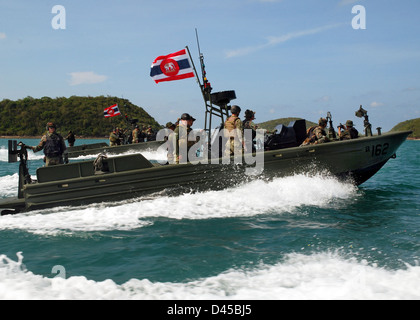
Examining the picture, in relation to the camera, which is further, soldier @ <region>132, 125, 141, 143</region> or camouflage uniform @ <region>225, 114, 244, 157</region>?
soldier @ <region>132, 125, 141, 143</region>

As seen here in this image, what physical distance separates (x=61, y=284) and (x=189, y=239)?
216 centimetres

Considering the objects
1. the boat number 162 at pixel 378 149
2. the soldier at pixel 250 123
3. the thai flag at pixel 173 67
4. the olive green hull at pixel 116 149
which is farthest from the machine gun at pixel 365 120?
the olive green hull at pixel 116 149

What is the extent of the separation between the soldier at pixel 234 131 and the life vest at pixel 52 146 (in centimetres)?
381

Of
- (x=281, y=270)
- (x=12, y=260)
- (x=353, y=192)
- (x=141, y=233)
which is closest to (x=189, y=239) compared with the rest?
(x=141, y=233)

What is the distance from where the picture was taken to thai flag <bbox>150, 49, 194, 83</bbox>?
8.98 metres

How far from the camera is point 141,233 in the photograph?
21.9 ft

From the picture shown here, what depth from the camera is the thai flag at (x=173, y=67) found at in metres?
8.98

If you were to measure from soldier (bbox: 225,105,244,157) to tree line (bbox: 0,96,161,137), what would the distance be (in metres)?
99.2

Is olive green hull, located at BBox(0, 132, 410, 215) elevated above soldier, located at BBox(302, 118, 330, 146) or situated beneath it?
situated beneath

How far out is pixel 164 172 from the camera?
28.1 ft

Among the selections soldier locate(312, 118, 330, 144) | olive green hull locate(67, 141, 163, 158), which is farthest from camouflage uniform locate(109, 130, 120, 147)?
soldier locate(312, 118, 330, 144)

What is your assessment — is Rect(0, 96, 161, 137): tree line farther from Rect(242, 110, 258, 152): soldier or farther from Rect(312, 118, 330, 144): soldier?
Rect(242, 110, 258, 152): soldier

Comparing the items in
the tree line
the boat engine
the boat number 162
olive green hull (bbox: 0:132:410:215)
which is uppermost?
the tree line

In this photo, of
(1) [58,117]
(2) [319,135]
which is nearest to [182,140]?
(2) [319,135]
